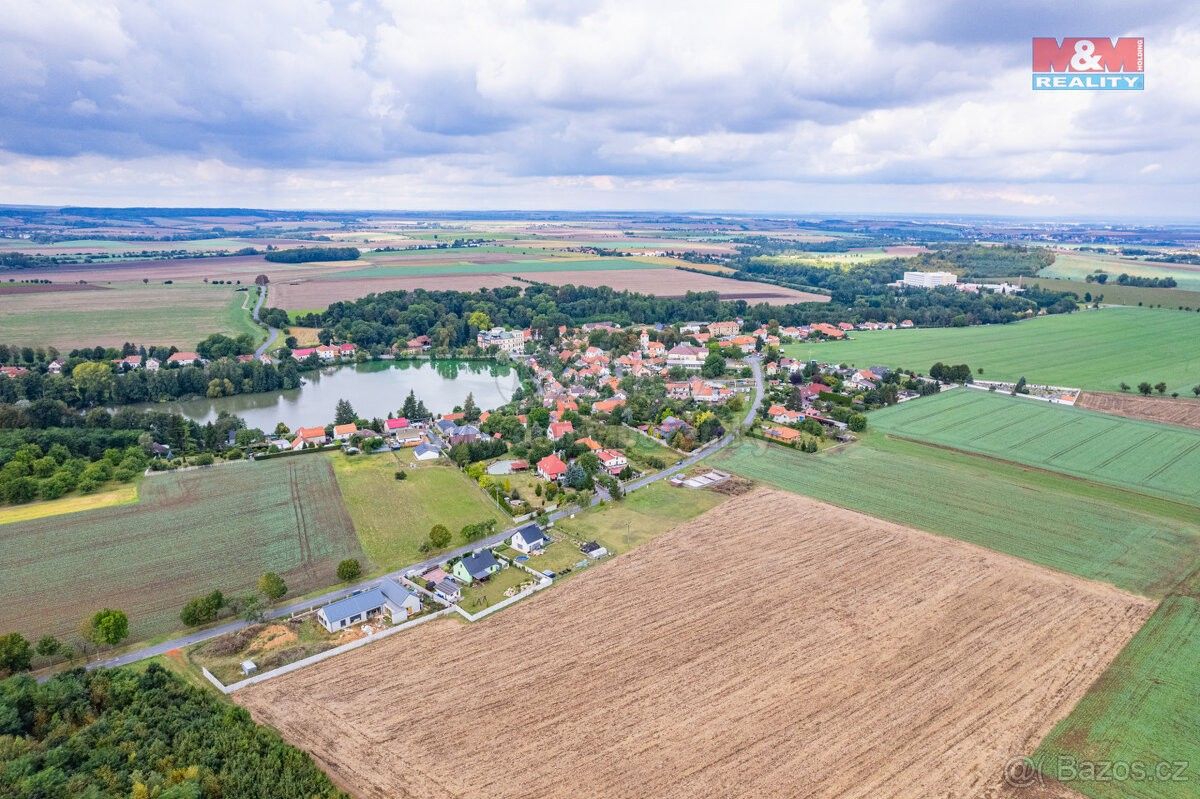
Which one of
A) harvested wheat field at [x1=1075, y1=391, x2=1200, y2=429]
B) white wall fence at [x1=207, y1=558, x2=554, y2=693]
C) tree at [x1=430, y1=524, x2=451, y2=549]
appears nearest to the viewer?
white wall fence at [x1=207, y1=558, x2=554, y2=693]

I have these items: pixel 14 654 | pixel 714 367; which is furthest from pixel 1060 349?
pixel 14 654

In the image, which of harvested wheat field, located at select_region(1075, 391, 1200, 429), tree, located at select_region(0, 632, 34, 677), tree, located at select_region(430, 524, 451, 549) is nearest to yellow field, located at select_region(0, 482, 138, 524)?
tree, located at select_region(0, 632, 34, 677)

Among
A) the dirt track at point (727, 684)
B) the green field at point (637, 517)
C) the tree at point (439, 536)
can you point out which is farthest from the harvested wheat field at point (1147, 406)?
the tree at point (439, 536)

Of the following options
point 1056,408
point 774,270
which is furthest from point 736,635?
point 774,270

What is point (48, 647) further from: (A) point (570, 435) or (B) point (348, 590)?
→ (A) point (570, 435)

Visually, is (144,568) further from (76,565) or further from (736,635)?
(736,635)
